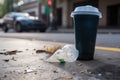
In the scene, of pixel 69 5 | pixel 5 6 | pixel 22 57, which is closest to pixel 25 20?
pixel 69 5

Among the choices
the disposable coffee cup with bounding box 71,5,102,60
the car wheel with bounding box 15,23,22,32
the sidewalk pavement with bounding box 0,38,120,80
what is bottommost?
the car wheel with bounding box 15,23,22,32

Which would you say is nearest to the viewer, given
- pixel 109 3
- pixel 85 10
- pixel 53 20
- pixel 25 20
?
pixel 85 10

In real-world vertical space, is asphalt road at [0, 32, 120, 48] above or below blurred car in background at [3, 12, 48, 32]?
above

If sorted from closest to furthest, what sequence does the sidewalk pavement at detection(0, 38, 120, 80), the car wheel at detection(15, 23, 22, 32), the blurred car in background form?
the sidewalk pavement at detection(0, 38, 120, 80), the blurred car in background, the car wheel at detection(15, 23, 22, 32)

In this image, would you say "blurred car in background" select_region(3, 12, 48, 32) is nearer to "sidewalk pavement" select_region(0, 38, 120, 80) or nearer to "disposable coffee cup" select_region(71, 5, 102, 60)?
"sidewalk pavement" select_region(0, 38, 120, 80)

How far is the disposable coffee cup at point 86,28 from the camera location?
6.71m

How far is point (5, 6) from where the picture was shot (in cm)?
6438

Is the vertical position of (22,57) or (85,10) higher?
(85,10)

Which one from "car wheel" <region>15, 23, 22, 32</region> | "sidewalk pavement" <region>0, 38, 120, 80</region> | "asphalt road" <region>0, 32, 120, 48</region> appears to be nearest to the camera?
"sidewalk pavement" <region>0, 38, 120, 80</region>

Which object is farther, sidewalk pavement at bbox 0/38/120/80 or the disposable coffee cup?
the disposable coffee cup

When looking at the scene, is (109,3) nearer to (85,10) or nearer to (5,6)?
(85,10)

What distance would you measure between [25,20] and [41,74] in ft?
65.5

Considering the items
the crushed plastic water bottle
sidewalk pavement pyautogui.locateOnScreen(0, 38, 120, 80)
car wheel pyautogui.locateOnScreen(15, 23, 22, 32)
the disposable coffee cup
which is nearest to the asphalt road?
the disposable coffee cup

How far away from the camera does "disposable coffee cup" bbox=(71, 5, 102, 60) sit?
22.0 ft
